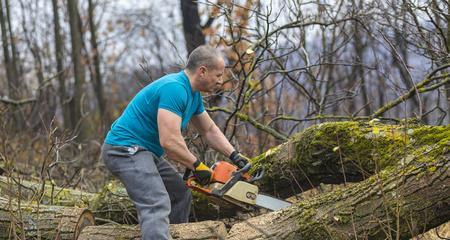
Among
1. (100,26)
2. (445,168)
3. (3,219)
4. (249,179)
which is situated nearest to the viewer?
(445,168)

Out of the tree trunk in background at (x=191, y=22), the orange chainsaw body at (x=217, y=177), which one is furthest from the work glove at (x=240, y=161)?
the tree trunk in background at (x=191, y=22)

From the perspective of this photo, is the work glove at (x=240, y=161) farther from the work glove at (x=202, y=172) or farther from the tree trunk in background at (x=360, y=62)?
the tree trunk in background at (x=360, y=62)

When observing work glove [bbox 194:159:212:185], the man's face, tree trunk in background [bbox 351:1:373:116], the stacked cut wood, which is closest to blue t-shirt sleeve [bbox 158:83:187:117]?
the man's face

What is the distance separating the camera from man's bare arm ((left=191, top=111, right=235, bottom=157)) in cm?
475

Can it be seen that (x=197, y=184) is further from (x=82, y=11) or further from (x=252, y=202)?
(x=82, y=11)

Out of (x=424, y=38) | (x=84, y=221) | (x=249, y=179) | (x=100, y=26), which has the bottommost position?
(x=84, y=221)

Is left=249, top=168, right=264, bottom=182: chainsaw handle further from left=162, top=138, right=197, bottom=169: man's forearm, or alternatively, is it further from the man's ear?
the man's ear

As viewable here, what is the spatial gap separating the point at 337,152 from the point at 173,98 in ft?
4.88

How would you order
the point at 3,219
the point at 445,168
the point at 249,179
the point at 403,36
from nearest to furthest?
the point at 445,168, the point at 249,179, the point at 3,219, the point at 403,36

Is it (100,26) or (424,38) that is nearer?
(424,38)

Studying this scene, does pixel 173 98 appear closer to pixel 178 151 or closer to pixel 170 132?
pixel 170 132

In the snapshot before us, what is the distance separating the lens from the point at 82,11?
25.7 m

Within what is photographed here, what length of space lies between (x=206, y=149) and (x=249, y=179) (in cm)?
223

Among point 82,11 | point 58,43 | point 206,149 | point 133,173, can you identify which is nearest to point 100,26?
point 82,11
